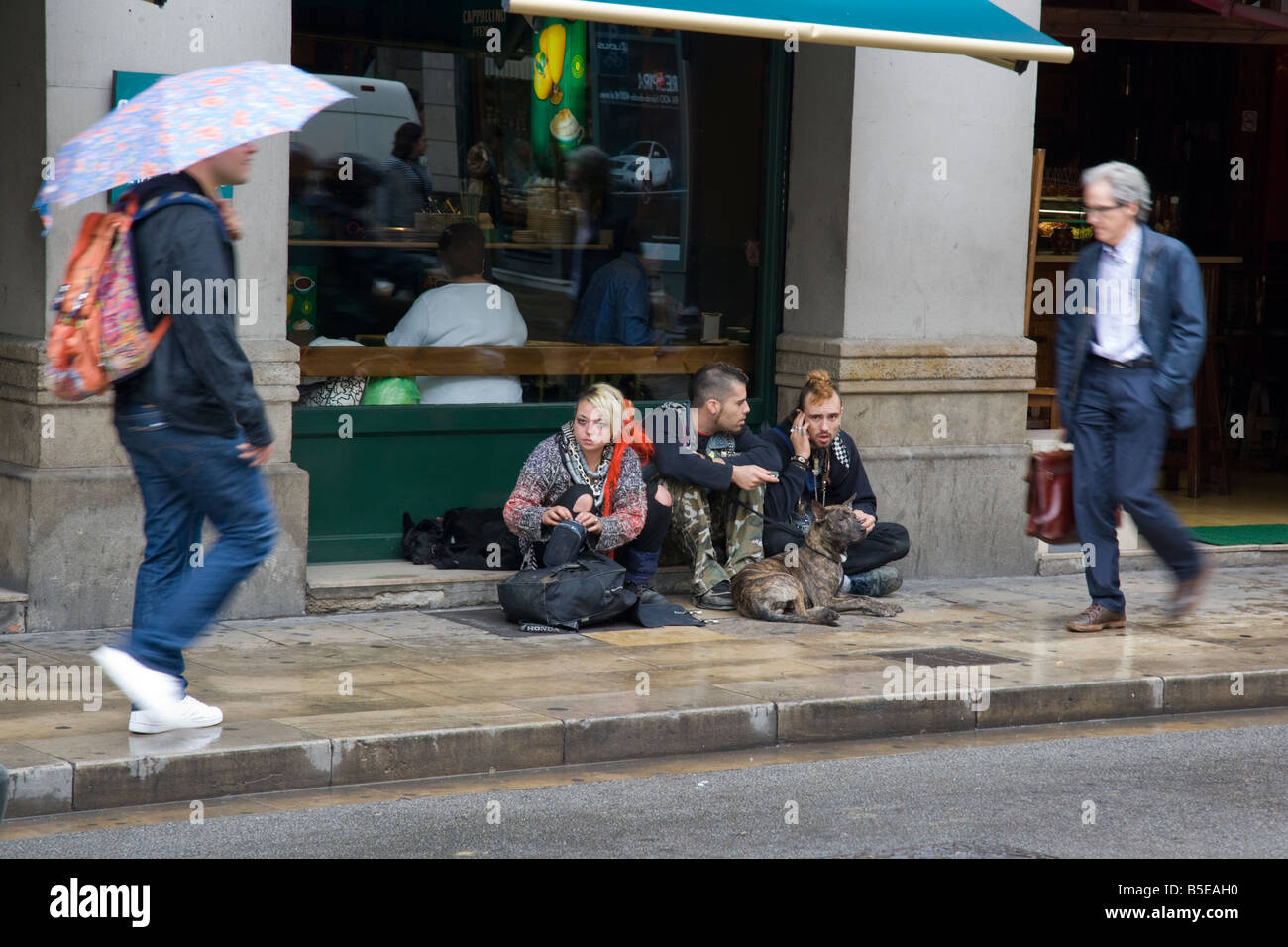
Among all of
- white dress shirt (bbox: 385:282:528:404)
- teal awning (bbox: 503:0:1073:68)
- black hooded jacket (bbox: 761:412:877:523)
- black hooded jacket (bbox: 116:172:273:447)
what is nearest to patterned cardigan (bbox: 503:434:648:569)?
black hooded jacket (bbox: 761:412:877:523)

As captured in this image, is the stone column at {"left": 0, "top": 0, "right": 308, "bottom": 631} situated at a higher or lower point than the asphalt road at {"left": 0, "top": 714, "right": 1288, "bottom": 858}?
higher

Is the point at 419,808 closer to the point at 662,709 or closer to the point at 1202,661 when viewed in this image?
the point at 662,709

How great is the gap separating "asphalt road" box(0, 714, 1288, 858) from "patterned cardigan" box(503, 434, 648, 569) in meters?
2.01

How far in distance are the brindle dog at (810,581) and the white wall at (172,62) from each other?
245 cm

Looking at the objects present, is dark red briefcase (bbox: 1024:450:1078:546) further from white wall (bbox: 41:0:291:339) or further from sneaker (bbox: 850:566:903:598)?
white wall (bbox: 41:0:291:339)

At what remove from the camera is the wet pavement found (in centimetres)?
571

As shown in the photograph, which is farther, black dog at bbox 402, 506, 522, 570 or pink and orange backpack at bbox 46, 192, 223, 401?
black dog at bbox 402, 506, 522, 570

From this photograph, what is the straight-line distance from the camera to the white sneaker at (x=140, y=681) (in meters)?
5.68

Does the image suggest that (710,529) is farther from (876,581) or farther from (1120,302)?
(1120,302)

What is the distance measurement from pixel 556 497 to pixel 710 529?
3.10 ft

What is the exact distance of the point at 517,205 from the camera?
9.23 metres

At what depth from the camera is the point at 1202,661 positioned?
7617mm

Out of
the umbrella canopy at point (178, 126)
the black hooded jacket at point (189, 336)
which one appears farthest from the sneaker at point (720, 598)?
the umbrella canopy at point (178, 126)
